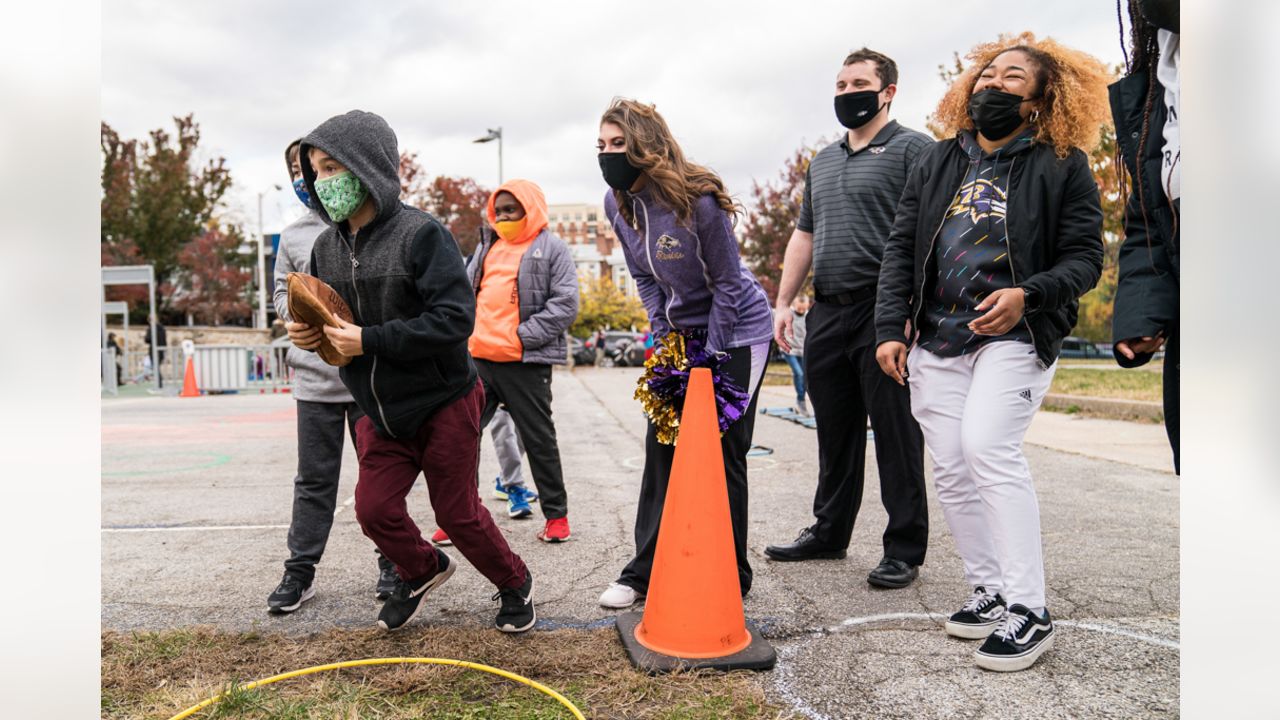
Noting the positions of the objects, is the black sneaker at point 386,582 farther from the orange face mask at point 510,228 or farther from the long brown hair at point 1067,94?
the long brown hair at point 1067,94

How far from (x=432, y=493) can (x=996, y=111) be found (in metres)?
2.38

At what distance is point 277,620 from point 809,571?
7.32 ft

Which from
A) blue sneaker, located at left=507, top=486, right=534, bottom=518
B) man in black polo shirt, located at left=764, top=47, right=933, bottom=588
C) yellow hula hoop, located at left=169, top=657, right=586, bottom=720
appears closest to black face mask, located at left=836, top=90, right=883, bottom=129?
man in black polo shirt, located at left=764, top=47, right=933, bottom=588

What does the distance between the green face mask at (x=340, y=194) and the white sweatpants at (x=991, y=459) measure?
6.93ft

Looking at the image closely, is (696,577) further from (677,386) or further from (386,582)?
(386,582)

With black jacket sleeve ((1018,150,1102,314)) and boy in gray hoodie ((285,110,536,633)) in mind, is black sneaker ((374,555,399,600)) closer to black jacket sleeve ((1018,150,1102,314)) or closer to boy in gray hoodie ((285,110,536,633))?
boy in gray hoodie ((285,110,536,633))

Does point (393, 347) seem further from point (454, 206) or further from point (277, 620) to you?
point (454, 206)

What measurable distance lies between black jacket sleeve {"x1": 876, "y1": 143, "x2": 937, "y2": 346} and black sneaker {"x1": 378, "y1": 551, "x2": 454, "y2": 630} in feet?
6.22

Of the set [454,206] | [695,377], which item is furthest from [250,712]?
[454,206]

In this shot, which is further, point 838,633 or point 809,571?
point 809,571

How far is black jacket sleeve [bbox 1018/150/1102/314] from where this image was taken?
118 inches

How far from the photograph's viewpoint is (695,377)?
10.3ft

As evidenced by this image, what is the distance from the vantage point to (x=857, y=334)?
3.95 meters
